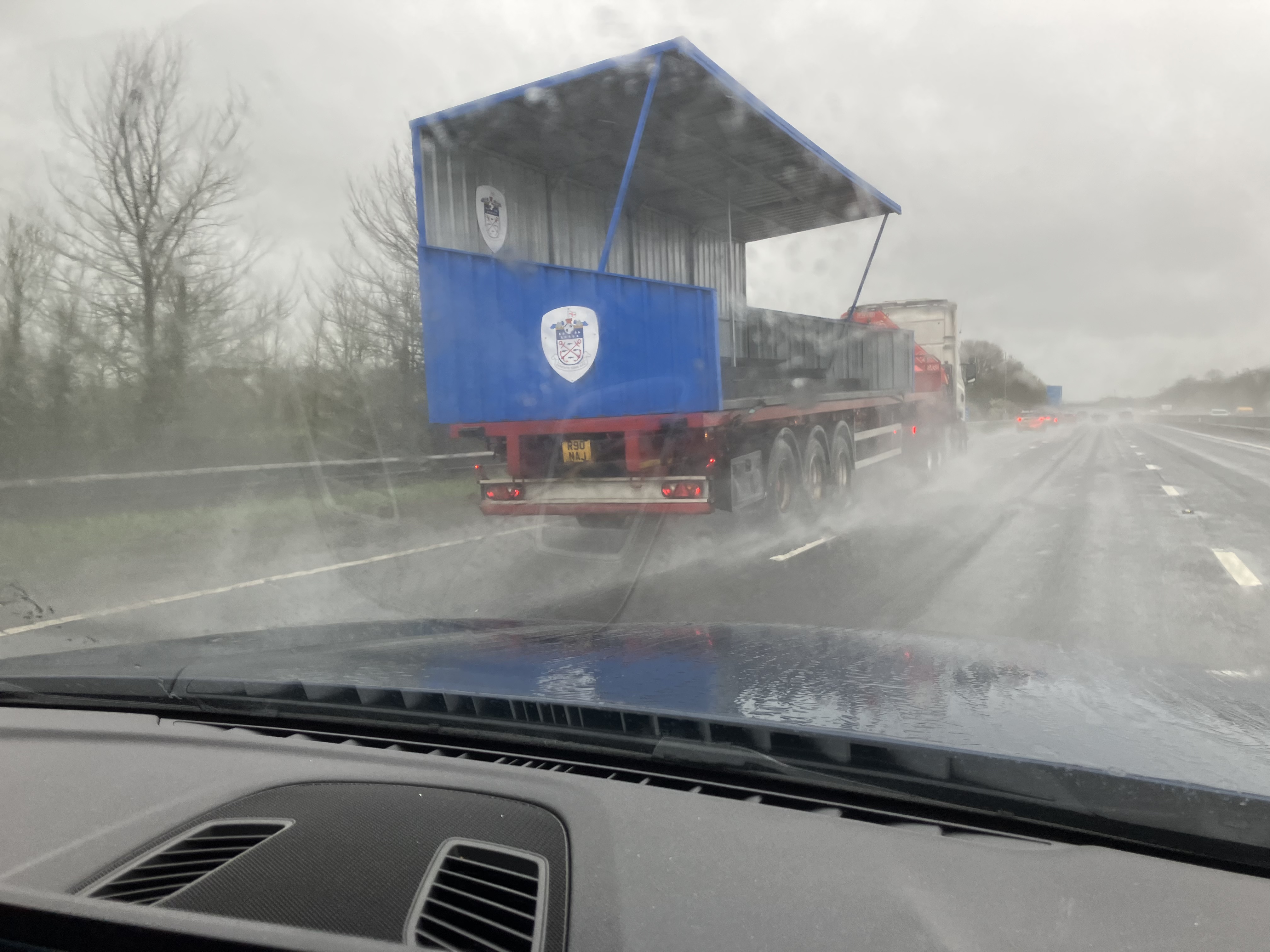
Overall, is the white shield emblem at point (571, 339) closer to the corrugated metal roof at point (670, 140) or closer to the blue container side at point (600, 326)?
the blue container side at point (600, 326)

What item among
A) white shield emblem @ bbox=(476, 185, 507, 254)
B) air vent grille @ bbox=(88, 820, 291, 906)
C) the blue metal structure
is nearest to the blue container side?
the blue metal structure

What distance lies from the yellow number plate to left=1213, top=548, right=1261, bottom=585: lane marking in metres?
5.54

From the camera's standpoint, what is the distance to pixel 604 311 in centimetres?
810

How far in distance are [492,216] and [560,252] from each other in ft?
3.82

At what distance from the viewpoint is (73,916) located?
1.60 metres

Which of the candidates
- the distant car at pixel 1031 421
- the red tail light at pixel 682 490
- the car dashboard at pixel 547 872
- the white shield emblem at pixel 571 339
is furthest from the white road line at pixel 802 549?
the distant car at pixel 1031 421

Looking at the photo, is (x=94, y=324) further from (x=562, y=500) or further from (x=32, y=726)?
(x=32, y=726)

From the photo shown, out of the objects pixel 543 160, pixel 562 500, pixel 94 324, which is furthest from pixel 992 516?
pixel 94 324

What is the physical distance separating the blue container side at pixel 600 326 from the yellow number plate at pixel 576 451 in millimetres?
394

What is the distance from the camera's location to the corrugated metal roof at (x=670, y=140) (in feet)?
26.6

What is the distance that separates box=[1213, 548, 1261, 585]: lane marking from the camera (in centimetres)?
696

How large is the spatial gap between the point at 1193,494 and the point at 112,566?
14362mm

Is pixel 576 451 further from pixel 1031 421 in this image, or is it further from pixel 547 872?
pixel 1031 421

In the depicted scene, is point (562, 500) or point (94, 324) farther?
point (94, 324)
